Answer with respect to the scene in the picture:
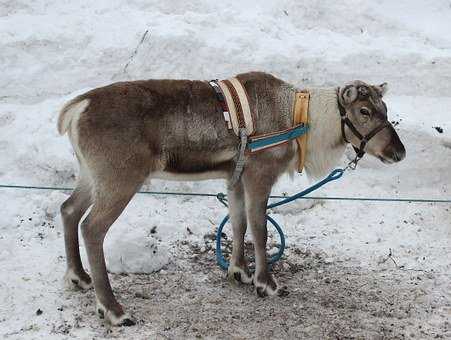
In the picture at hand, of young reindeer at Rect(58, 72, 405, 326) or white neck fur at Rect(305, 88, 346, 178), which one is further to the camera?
white neck fur at Rect(305, 88, 346, 178)

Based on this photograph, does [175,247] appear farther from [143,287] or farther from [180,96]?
[180,96]

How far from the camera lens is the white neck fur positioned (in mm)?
5973

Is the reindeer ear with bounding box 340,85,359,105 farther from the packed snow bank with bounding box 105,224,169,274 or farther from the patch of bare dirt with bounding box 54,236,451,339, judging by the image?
the packed snow bank with bounding box 105,224,169,274

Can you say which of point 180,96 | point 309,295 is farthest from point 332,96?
point 309,295

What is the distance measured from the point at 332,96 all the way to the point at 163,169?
1785 mm

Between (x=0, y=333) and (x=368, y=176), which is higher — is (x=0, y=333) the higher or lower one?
the higher one

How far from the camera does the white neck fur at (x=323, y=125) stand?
5.97 metres

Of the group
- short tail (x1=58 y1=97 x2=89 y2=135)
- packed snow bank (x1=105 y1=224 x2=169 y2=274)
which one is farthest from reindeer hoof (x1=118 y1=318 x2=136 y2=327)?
short tail (x1=58 y1=97 x2=89 y2=135)

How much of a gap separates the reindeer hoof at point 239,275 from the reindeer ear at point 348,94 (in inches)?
76.5

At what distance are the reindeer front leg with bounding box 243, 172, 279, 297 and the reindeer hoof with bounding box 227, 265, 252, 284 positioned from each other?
207mm

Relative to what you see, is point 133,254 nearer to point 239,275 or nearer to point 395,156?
point 239,275

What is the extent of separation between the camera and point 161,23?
10.2 m

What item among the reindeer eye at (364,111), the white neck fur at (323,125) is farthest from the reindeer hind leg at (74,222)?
the reindeer eye at (364,111)

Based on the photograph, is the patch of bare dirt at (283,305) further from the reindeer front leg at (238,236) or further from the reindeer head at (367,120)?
the reindeer head at (367,120)
